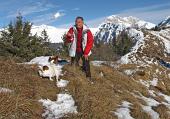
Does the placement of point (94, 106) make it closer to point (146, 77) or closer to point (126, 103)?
point (126, 103)

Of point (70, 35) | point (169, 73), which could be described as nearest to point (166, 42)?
point (169, 73)

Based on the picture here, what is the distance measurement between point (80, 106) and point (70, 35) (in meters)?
4.63

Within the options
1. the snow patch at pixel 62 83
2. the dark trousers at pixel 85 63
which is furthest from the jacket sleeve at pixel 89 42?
the snow patch at pixel 62 83

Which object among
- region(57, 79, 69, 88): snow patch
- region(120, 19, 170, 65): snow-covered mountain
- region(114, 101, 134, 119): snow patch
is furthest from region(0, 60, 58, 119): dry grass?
region(120, 19, 170, 65): snow-covered mountain

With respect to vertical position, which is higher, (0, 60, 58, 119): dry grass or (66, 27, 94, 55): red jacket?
(66, 27, 94, 55): red jacket

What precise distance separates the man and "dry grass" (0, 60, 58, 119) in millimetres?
1940

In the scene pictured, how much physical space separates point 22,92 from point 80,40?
4560 mm

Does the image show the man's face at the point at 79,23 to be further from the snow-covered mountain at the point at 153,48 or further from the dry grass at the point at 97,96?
the snow-covered mountain at the point at 153,48

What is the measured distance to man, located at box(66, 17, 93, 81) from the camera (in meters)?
13.6

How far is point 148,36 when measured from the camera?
8862cm

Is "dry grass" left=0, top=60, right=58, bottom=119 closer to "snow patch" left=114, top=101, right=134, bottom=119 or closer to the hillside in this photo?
the hillside

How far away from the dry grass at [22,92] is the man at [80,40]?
194cm

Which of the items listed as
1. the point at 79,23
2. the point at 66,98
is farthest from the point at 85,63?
the point at 66,98

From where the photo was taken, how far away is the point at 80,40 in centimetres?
1402
